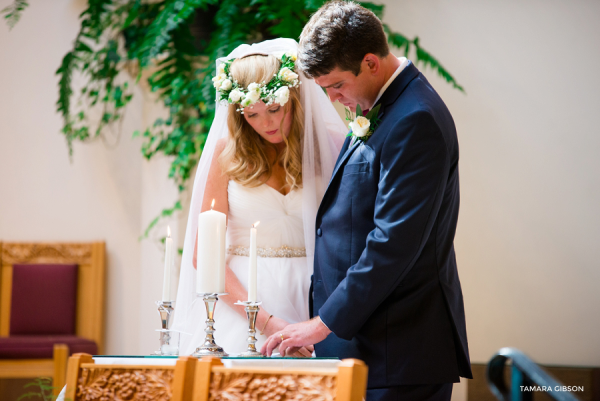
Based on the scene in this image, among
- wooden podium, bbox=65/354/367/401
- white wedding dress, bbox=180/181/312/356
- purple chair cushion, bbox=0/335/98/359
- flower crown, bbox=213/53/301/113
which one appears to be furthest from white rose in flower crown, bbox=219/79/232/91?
purple chair cushion, bbox=0/335/98/359

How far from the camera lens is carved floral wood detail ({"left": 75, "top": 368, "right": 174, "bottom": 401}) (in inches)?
46.0

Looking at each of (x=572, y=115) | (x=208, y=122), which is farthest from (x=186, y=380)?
(x=572, y=115)

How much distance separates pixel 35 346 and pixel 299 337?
121 inches

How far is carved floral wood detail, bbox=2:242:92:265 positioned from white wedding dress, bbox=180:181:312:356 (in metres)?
2.75

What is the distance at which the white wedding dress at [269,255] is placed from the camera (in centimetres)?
218

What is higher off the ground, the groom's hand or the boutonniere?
the boutonniere

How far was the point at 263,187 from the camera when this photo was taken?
226cm

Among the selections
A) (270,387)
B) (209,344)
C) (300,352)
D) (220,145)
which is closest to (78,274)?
(220,145)

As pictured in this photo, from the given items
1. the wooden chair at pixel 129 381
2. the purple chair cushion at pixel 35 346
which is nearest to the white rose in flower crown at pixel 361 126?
the wooden chair at pixel 129 381

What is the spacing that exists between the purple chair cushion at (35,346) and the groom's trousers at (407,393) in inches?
119

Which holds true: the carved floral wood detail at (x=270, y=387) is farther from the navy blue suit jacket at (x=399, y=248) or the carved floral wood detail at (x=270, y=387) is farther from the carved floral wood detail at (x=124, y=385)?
the navy blue suit jacket at (x=399, y=248)

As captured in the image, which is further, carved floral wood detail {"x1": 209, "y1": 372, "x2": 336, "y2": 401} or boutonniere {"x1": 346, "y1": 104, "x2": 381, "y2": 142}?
boutonniere {"x1": 346, "y1": 104, "x2": 381, "y2": 142}

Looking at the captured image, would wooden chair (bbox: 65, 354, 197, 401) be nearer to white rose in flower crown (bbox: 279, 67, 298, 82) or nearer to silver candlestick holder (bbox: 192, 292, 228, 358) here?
silver candlestick holder (bbox: 192, 292, 228, 358)

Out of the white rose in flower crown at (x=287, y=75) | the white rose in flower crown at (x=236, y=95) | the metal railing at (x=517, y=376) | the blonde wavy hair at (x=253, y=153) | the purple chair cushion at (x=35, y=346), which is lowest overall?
the purple chair cushion at (x=35, y=346)
